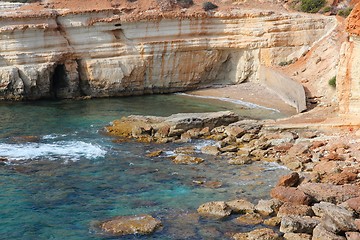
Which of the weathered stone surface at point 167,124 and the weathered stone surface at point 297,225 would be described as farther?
the weathered stone surface at point 167,124

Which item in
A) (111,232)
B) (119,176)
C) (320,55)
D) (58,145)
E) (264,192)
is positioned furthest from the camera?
(320,55)

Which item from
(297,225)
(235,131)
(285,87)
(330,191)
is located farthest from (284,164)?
(285,87)

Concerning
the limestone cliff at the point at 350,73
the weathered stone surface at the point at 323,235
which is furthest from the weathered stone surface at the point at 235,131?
the weathered stone surface at the point at 323,235

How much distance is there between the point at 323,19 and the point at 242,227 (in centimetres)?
2465

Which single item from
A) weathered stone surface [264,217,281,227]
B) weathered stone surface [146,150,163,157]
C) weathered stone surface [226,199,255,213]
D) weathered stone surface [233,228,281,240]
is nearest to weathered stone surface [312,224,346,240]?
weathered stone surface [233,228,281,240]

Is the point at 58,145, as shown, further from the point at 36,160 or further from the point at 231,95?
the point at 231,95

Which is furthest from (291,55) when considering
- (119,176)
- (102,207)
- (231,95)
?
(102,207)

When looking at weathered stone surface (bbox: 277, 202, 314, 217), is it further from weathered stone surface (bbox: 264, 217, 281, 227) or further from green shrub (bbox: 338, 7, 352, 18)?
green shrub (bbox: 338, 7, 352, 18)

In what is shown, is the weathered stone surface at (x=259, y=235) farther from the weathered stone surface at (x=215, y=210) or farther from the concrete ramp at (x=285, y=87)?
the concrete ramp at (x=285, y=87)

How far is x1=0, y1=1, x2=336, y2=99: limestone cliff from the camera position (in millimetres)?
33875

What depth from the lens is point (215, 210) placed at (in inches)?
623

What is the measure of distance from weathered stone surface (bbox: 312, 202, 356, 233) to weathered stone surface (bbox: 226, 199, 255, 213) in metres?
2.06

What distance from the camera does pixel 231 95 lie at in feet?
116

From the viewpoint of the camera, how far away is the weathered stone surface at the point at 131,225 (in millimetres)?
14609
